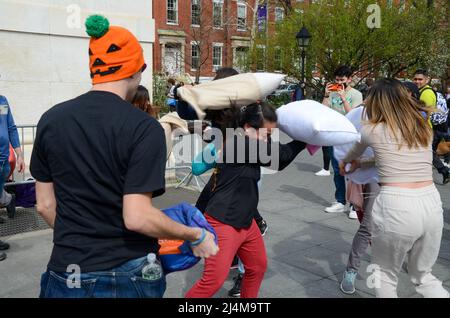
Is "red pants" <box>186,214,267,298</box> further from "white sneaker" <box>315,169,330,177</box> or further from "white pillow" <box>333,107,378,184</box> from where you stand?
"white sneaker" <box>315,169,330,177</box>

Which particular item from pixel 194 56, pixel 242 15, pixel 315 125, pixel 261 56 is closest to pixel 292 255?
pixel 315 125

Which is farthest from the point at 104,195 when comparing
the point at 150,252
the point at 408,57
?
the point at 408,57

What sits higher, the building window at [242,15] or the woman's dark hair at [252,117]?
the building window at [242,15]

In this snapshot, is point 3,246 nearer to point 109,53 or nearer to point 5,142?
point 5,142

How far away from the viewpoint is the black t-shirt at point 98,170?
1978 millimetres

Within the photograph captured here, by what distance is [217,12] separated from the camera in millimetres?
40312

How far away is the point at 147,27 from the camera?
8.59 metres

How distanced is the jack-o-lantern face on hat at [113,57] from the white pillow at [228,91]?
795mm

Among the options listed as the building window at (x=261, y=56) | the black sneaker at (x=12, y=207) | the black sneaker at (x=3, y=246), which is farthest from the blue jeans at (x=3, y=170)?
the building window at (x=261, y=56)

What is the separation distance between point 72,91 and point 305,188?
4072mm

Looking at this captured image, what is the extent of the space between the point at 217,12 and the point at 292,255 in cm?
3741

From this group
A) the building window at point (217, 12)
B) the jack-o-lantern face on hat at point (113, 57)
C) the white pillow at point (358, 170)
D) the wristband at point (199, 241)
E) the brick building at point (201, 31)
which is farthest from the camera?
the building window at point (217, 12)

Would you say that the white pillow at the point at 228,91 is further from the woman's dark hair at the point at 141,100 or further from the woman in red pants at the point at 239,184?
the woman's dark hair at the point at 141,100
